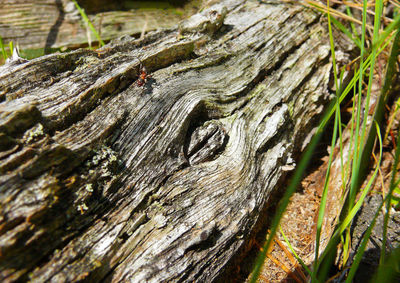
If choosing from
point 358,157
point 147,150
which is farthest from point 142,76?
point 358,157

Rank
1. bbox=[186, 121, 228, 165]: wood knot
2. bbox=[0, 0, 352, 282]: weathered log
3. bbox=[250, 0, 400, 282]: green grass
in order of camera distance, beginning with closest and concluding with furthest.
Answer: bbox=[250, 0, 400, 282]: green grass → bbox=[0, 0, 352, 282]: weathered log → bbox=[186, 121, 228, 165]: wood knot

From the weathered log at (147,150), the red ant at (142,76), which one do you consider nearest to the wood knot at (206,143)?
the weathered log at (147,150)

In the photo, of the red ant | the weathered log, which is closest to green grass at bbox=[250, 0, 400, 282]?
the weathered log

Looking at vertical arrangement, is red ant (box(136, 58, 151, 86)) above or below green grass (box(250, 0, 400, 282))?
above

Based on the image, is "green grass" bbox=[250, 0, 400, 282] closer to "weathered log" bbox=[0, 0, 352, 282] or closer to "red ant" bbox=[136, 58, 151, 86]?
"weathered log" bbox=[0, 0, 352, 282]

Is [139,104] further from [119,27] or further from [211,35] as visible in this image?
[119,27]

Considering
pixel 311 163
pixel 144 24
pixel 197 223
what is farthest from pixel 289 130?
pixel 144 24

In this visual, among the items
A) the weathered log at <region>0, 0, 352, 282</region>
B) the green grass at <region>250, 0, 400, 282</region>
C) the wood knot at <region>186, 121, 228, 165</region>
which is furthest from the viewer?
the wood knot at <region>186, 121, 228, 165</region>

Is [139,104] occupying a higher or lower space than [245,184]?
higher

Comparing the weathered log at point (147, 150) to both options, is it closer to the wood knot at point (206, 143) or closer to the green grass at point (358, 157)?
the wood knot at point (206, 143)
